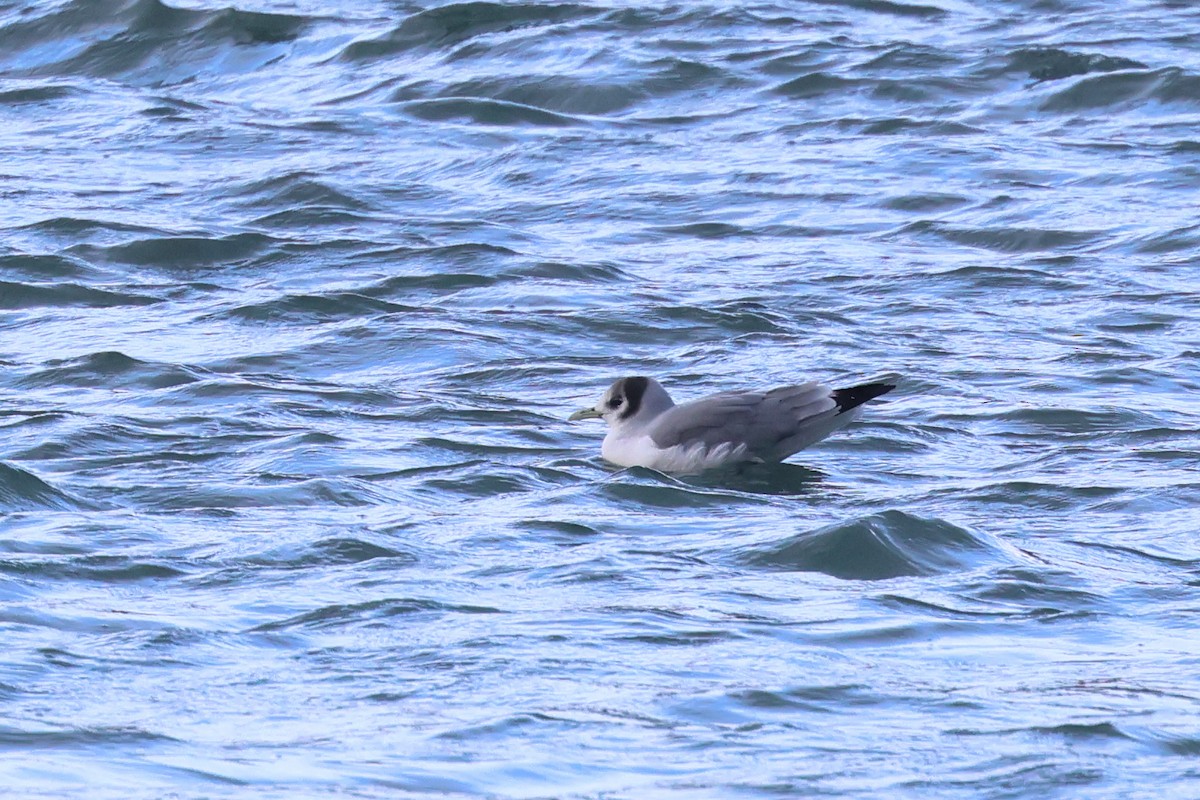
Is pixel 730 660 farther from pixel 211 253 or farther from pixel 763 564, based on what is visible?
pixel 211 253

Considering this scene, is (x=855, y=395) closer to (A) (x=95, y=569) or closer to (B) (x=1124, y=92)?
(A) (x=95, y=569)

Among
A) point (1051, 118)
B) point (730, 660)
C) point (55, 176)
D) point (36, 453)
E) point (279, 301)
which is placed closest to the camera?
point (730, 660)

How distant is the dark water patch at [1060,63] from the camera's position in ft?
58.8

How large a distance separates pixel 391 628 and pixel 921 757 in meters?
1.66

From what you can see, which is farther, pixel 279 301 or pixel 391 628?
pixel 279 301

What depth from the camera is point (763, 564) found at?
772 cm

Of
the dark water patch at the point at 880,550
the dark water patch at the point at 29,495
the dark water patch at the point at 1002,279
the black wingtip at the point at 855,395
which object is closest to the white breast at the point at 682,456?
the black wingtip at the point at 855,395

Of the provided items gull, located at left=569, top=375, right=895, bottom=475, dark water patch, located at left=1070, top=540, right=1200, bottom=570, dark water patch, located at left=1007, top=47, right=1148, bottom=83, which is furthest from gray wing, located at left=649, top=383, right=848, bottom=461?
dark water patch, located at left=1007, top=47, right=1148, bottom=83

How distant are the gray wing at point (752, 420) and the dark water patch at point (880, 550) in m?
1.32

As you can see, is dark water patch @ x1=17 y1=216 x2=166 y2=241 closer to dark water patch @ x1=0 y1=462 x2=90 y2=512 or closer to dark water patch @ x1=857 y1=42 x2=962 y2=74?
dark water patch @ x1=0 y1=462 x2=90 y2=512

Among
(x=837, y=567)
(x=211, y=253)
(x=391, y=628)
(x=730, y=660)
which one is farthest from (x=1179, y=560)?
(x=211, y=253)

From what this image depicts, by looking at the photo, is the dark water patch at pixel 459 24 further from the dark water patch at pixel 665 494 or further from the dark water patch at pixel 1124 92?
the dark water patch at pixel 665 494

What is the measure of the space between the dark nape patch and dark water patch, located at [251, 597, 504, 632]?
2728mm

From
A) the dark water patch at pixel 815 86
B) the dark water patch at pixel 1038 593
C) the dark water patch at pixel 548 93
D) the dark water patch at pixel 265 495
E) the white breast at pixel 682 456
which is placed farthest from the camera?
the dark water patch at pixel 815 86
